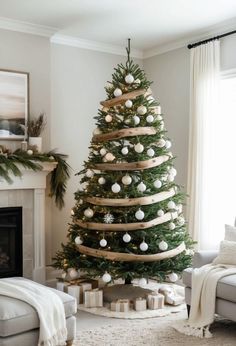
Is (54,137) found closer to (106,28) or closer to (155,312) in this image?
(106,28)

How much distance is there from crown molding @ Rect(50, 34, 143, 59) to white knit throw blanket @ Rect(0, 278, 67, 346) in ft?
10.8

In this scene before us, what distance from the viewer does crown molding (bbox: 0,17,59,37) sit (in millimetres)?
5148

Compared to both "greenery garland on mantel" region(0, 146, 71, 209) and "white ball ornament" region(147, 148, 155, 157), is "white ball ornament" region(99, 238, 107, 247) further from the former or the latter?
"greenery garland on mantel" region(0, 146, 71, 209)

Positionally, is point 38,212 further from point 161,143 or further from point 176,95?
point 176,95

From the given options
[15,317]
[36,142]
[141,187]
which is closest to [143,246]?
[141,187]

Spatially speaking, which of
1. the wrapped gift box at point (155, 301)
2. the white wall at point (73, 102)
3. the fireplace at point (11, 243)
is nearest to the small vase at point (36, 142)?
the white wall at point (73, 102)

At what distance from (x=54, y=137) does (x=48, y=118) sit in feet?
0.88

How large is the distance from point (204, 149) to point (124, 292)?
1836 mm

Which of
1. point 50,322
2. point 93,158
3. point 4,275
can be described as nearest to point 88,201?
point 93,158

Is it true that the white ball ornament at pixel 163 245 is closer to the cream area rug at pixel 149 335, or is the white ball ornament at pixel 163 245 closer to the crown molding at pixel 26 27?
the cream area rug at pixel 149 335

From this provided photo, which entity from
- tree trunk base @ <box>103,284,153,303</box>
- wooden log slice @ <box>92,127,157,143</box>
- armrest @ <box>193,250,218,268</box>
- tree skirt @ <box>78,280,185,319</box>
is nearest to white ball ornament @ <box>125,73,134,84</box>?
wooden log slice @ <box>92,127,157,143</box>

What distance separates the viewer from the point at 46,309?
3.30 metres

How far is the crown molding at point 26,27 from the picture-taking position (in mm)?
5148

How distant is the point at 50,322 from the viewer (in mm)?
3299
